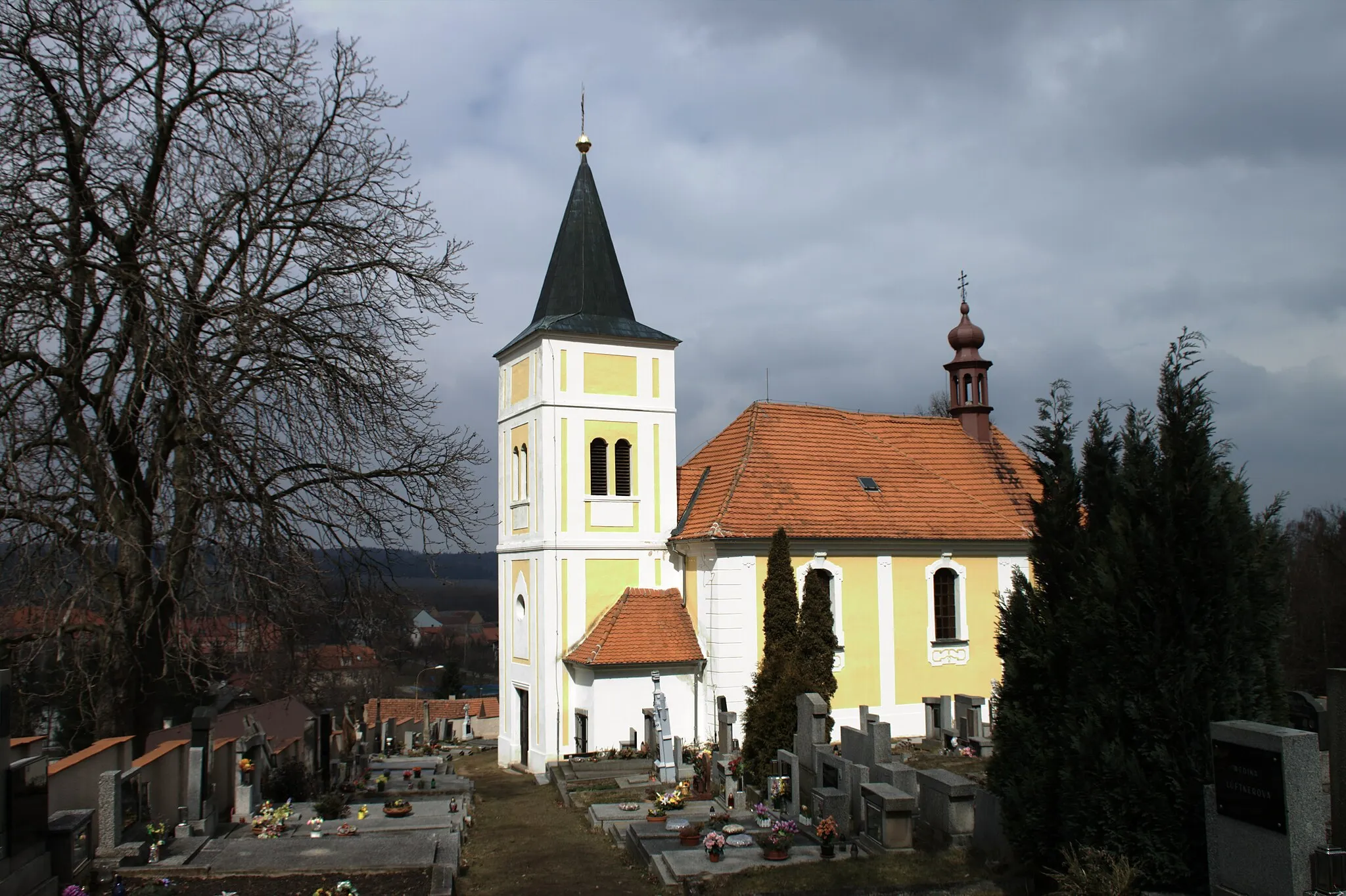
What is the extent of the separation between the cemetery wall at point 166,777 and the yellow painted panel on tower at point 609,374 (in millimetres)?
13100

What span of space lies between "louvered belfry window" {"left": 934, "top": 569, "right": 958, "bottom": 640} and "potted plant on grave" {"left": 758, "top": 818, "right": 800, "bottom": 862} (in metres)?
13.7

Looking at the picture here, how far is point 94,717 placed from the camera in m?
11.6

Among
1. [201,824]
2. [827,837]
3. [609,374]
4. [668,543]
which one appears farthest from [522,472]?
[827,837]

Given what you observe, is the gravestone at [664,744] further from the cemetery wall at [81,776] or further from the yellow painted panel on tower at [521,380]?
the cemetery wall at [81,776]

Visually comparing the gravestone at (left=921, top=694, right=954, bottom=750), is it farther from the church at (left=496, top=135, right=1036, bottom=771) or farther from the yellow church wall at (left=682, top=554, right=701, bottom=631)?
the yellow church wall at (left=682, top=554, right=701, bottom=631)

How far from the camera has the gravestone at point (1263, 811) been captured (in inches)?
290

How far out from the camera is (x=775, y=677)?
738 inches

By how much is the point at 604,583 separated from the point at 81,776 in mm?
14234

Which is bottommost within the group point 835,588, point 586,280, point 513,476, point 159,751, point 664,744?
point 664,744

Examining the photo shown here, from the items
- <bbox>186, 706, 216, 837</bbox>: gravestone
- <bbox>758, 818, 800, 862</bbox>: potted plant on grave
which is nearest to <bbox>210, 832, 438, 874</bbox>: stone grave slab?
<bbox>186, 706, 216, 837</bbox>: gravestone

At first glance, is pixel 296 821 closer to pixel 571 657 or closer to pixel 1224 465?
pixel 571 657

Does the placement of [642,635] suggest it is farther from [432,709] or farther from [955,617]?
[432,709]

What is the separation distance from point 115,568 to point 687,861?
7.16 m

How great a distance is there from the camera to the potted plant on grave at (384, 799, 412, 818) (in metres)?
15.4
